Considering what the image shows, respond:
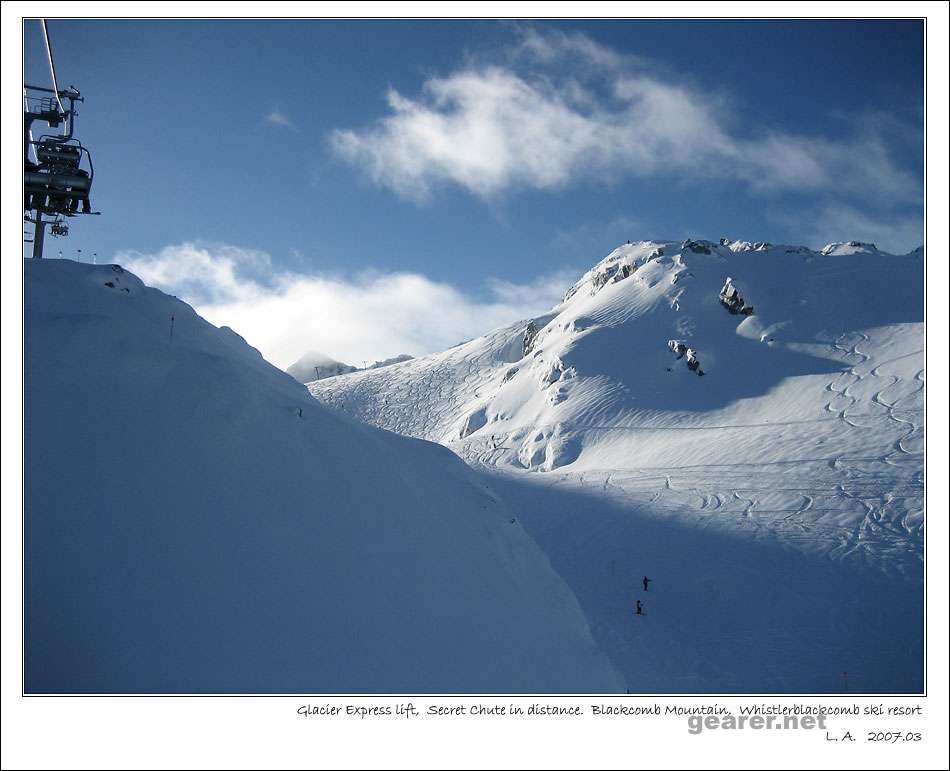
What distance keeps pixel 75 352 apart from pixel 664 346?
6302 centimetres

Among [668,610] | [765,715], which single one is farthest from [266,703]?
[668,610]

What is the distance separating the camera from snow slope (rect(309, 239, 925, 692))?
25547 mm

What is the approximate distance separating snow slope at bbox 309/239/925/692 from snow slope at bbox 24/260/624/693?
12.1m

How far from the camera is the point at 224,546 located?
11852 mm

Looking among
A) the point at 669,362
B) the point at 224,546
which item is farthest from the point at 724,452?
the point at 224,546

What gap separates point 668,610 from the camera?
28141 millimetres

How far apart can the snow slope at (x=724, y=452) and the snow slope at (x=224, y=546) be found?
12083 mm

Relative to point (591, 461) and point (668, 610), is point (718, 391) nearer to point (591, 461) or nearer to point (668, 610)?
point (591, 461)

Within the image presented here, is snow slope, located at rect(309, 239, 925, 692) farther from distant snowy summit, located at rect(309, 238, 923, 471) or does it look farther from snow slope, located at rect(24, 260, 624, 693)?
snow slope, located at rect(24, 260, 624, 693)

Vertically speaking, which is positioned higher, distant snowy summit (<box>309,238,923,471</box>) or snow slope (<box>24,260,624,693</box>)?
distant snowy summit (<box>309,238,923,471</box>)

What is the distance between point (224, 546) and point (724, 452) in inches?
1624

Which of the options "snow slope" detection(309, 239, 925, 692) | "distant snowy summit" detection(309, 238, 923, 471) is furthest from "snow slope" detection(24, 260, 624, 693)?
"distant snowy summit" detection(309, 238, 923, 471)

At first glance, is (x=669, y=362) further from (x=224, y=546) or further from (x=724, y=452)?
(x=224, y=546)

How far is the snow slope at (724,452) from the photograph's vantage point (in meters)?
25.5
